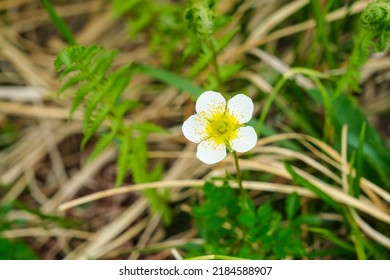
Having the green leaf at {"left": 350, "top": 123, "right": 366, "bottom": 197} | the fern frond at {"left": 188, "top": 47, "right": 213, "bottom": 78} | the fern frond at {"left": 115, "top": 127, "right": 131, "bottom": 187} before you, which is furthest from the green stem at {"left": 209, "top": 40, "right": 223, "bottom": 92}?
the green leaf at {"left": 350, "top": 123, "right": 366, "bottom": 197}

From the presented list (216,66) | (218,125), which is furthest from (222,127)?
(216,66)

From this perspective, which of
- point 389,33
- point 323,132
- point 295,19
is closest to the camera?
point 389,33

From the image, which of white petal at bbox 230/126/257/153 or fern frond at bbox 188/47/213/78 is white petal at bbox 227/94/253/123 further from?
fern frond at bbox 188/47/213/78

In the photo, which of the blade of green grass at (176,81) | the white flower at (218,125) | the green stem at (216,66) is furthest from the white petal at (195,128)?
the blade of green grass at (176,81)

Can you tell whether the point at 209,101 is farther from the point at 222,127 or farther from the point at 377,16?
the point at 377,16
